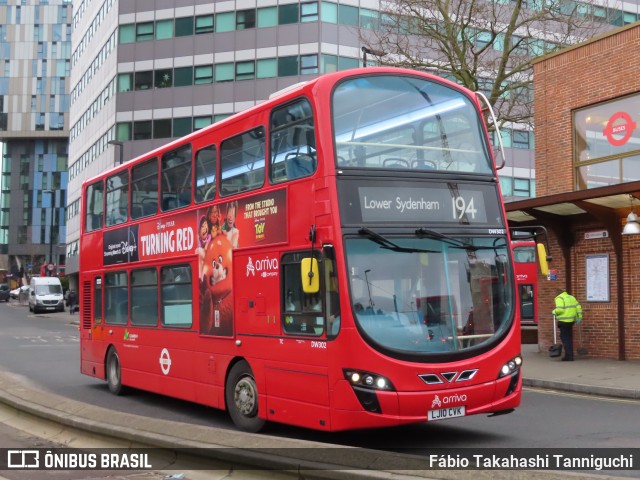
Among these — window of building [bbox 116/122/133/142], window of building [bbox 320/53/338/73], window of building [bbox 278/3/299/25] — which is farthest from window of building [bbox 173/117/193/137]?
window of building [bbox 320/53/338/73]

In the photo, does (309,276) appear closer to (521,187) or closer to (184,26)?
(521,187)

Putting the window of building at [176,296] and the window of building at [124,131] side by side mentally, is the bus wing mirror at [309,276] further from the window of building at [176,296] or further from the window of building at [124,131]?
the window of building at [124,131]

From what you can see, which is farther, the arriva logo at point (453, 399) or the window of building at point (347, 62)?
the window of building at point (347, 62)

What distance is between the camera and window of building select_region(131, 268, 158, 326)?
12.7m

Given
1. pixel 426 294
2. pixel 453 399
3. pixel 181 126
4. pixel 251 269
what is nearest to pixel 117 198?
pixel 251 269

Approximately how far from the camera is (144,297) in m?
13.1

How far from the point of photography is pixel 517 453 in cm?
840

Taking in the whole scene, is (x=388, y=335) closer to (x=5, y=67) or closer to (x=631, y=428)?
(x=631, y=428)

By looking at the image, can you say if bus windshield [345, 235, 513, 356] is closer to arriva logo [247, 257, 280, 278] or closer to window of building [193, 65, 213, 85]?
arriva logo [247, 257, 280, 278]

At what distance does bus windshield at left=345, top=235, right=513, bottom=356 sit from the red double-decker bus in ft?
0.05

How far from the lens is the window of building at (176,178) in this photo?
38.7 ft

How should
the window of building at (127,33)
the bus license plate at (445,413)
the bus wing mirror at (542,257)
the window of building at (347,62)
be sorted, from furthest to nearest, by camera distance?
the window of building at (127,33) → the window of building at (347,62) → the bus wing mirror at (542,257) → the bus license plate at (445,413)

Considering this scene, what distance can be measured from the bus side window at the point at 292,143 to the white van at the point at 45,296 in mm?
49053

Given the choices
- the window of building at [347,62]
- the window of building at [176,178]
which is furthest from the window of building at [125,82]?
the window of building at [176,178]
